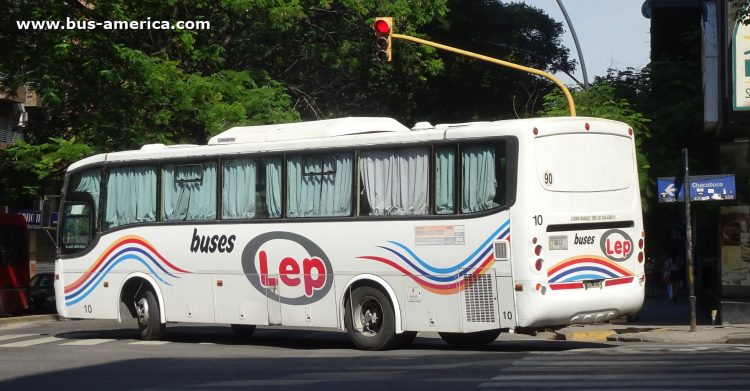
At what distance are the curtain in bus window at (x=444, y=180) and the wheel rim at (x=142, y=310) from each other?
6306 millimetres

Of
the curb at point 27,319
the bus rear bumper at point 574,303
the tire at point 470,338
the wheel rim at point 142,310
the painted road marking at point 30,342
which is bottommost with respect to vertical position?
the curb at point 27,319

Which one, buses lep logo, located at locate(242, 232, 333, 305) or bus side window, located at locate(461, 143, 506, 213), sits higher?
bus side window, located at locate(461, 143, 506, 213)

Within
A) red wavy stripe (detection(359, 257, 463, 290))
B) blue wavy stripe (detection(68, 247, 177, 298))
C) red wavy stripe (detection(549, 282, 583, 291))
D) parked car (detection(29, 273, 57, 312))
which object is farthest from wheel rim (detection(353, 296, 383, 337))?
parked car (detection(29, 273, 57, 312))

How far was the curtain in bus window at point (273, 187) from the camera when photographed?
50.6ft

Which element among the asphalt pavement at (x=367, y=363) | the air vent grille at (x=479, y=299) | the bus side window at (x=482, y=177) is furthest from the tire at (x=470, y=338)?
the bus side window at (x=482, y=177)

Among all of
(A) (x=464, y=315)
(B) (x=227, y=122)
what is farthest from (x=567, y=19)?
(A) (x=464, y=315)

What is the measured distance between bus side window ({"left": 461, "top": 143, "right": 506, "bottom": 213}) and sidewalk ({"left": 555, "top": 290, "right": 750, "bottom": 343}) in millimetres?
5611

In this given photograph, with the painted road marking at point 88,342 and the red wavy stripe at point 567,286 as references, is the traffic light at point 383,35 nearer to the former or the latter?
the painted road marking at point 88,342

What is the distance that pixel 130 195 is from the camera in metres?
17.7

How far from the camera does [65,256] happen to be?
18.8 m

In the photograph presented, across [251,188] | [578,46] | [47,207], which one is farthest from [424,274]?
[578,46]

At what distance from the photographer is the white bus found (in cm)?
1297

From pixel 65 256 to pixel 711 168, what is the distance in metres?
14.3

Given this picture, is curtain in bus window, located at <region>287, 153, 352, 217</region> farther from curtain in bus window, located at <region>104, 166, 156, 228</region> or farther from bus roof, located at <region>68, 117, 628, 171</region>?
curtain in bus window, located at <region>104, 166, 156, 228</region>
